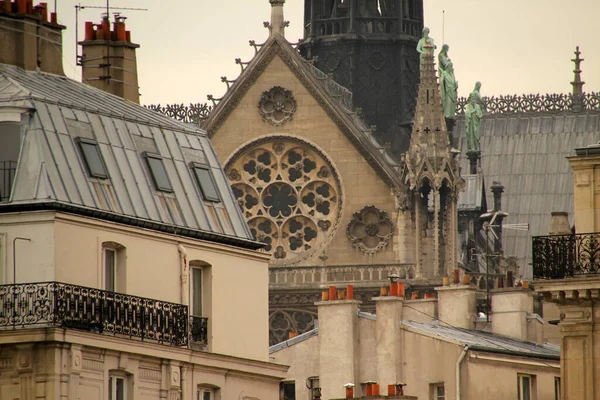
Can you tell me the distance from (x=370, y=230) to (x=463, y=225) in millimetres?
5576

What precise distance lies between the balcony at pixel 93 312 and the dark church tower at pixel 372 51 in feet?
173

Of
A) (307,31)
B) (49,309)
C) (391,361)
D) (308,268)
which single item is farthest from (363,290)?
(49,309)

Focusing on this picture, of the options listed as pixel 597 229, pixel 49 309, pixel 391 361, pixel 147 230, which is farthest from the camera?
pixel 391 361

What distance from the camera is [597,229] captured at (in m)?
56.0

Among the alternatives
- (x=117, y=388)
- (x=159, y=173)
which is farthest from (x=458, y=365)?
(x=117, y=388)

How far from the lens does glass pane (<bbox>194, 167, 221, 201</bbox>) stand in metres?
55.2

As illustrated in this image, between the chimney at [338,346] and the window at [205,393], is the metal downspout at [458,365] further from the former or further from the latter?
the window at [205,393]

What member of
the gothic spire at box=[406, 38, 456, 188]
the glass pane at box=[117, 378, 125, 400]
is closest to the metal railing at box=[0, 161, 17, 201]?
the glass pane at box=[117, 378, 125, 400]

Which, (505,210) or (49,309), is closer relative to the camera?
(49,309)

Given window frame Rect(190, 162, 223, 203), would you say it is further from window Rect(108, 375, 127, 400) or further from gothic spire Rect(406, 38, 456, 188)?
gothic spire Rect(406, 38, 456, 188)

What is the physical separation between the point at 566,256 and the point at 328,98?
42.2 m

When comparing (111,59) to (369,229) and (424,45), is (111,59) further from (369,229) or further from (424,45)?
(369,229)

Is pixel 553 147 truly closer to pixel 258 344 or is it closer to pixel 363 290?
pixel 363 290

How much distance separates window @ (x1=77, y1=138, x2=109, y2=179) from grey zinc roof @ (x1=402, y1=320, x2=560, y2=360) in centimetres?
1434
